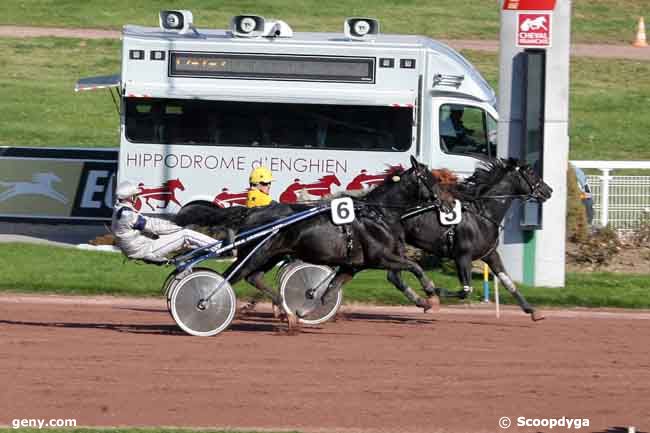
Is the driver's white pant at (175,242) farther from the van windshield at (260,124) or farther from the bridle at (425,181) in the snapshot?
the van windshield at (260,124)

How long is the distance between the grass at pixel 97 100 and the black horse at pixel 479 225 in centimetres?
1436

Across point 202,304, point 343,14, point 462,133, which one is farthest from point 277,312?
point 343,14

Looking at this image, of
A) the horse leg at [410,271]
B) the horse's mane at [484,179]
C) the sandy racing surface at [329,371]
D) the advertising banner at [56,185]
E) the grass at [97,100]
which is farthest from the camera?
the grass at [97,100]

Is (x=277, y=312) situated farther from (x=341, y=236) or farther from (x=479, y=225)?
(x=479, y=225)

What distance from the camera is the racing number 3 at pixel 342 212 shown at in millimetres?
12852

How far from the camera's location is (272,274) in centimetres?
1756

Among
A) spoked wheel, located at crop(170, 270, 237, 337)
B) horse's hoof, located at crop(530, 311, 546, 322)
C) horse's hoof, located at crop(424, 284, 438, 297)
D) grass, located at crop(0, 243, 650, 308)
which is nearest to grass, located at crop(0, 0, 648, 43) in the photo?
grass, located at crop(0, 243, 650, 308)

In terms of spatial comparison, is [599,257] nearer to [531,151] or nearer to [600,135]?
[531,151]

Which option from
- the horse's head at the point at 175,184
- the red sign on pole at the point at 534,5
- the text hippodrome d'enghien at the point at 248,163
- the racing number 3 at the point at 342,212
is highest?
the red sign on pole at the point at 534,5

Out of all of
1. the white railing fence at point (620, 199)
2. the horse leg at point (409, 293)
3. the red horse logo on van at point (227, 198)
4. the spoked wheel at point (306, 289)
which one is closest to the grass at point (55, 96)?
the red horse logo on van at point (227, 198)

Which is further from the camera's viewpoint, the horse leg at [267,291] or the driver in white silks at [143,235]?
the horse leg at [267,291]

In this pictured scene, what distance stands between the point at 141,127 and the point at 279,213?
6566mm

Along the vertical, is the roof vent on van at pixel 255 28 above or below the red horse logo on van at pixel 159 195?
above

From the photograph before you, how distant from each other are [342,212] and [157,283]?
458 cm
